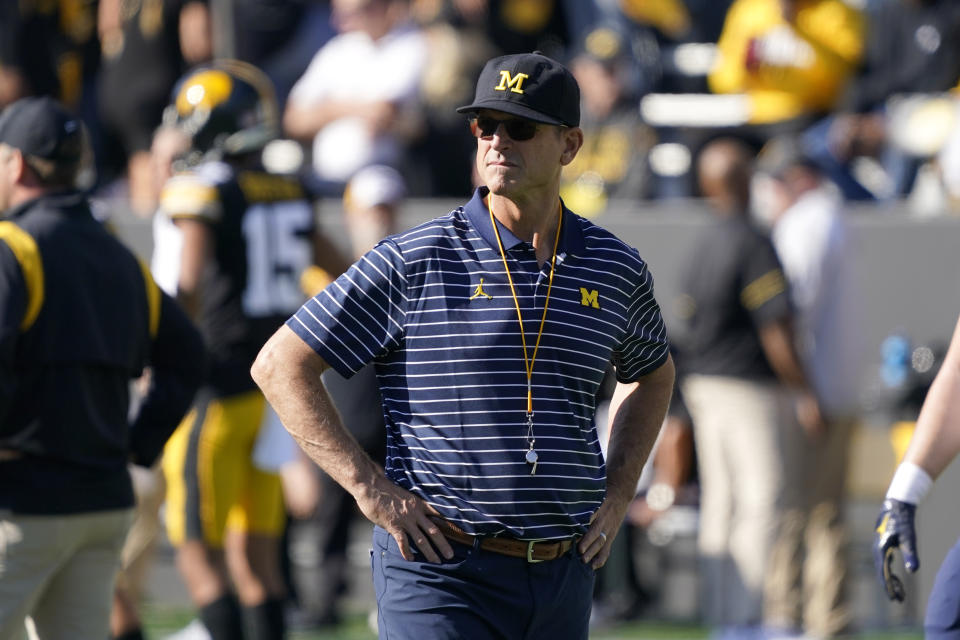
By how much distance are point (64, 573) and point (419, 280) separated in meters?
1.88

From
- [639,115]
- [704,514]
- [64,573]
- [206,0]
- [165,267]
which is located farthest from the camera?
[206,0]

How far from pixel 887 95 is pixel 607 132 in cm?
196

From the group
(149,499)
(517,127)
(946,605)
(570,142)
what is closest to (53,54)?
(149,499)

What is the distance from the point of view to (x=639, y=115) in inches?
425

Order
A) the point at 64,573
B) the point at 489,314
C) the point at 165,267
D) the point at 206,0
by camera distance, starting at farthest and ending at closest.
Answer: the point at 206,0 → the point at 165,267 → the point at 64,573 → the point at 489,314

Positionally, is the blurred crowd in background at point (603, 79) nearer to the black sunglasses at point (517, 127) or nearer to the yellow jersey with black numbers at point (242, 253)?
the yellow jersey with black numbers at point (242, 253)

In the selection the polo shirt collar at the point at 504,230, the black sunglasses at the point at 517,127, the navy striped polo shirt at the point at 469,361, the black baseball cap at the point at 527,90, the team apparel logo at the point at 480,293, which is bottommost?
the navy striped polo shirt at the point at 469,361

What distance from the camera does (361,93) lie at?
11.3 meters

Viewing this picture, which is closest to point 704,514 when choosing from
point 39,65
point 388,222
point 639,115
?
point 388,222

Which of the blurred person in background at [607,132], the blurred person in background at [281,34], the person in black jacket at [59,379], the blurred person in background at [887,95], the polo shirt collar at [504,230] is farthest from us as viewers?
the blurred person in background at [281,34]

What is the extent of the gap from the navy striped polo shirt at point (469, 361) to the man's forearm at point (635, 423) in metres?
0.27

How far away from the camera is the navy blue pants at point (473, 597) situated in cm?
400

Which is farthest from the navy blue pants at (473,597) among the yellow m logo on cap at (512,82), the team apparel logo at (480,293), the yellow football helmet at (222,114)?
the yellow football helmet at (222,114)

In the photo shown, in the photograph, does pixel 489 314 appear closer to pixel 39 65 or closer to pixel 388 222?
pixel 388 222
